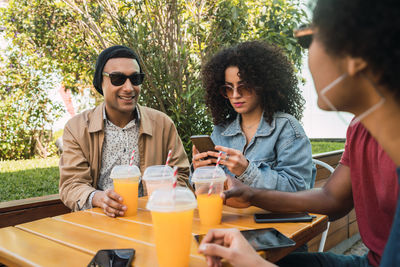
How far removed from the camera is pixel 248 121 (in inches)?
99.7

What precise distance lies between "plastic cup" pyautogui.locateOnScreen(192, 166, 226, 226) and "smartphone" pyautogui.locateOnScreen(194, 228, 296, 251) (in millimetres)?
209

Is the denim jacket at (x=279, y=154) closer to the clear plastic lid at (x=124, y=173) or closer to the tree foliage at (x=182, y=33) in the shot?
the clear plastic lid at (x=124, y=173)

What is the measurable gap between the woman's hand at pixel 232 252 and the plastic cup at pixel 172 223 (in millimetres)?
84

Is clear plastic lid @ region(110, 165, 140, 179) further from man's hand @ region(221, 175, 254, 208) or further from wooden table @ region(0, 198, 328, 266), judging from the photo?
man's hand @ region(221, 175, 254, 208)

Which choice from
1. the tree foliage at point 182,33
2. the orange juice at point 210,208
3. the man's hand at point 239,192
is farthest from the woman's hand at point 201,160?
the tree foliage at point 182,33

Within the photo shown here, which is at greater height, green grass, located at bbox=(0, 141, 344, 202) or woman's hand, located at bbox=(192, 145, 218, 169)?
woman's hand, located at bbox=(192, 145, 218, 169)

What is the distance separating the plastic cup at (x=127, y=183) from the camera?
5.67ft

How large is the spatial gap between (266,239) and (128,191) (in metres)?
→ 0.77

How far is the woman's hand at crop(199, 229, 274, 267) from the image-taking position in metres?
1.03

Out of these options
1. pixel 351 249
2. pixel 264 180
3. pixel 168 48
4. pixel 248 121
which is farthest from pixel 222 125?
pixel 351 249

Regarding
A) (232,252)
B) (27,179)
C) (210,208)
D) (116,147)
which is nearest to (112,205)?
(210,208)

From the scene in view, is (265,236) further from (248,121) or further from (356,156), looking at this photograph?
(248,121)

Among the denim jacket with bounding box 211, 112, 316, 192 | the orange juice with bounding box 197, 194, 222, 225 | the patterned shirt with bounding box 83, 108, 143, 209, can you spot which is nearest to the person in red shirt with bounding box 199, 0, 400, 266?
the orange juice with bounding box 197, 194, 222, 225

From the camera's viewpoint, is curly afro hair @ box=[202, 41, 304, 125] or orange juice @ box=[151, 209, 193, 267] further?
curly afro hair @ box=[202, 41, 304, 125]
